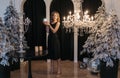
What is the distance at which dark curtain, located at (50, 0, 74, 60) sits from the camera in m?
9.46

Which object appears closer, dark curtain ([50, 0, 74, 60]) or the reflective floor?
the reflective floor

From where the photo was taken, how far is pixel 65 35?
31.6 ft

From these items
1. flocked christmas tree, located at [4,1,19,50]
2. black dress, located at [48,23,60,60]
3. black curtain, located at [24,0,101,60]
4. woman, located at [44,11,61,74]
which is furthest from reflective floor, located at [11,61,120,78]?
flocked christmas tree, located at [4,1,19,50]

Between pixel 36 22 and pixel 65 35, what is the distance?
1.22 metres

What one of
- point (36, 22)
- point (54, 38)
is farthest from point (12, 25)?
point (36, 22)

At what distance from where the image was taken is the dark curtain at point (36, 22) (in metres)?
9.69

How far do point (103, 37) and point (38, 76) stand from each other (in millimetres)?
2244

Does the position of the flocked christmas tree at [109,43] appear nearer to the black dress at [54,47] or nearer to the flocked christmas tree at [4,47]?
the black dress at [54,47]

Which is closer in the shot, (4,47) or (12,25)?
(4,47)

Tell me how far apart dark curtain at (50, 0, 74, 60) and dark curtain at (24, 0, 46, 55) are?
47 cm

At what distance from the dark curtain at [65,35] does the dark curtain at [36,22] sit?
1.56 ft

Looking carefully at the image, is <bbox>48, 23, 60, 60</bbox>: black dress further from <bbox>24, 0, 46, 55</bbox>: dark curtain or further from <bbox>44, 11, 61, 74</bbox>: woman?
<bbox>24, 0, 46, 55</bbox>: dark curtain

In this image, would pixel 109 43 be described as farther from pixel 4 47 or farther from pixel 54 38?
pixel 4 47

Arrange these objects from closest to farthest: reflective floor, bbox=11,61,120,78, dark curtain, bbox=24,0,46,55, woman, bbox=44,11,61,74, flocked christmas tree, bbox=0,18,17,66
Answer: flocked christmas tree, bbox=0,18,17,66 → reflective floor, bbox=11,61,120,78 → woman, bbox=44,11,61,74 → dark curtain, bbox=24,0,46,55
